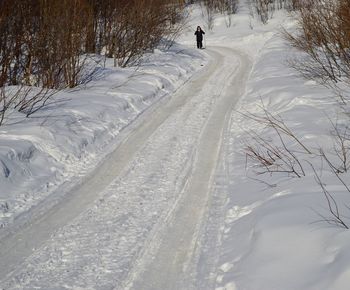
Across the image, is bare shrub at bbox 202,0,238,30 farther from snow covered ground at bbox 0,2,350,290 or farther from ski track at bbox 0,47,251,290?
ski track at bbox 0,47,251,290

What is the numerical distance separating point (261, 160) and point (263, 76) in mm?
7771

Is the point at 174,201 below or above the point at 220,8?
below

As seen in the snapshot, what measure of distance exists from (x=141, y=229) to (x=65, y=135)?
3.22m

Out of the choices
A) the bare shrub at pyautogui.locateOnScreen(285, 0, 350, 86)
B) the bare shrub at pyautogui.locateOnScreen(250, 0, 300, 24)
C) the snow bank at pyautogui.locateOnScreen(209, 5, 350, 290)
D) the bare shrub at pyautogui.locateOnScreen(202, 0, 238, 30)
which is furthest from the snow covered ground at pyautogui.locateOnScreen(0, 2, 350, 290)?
the bare shrub at pyautogui.locateOnScreen(202, 0, 238, 30)

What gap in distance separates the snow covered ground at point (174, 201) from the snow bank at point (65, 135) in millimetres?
24

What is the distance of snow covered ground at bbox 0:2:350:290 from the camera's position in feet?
11.6

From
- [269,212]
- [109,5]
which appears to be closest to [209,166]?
[269,212]

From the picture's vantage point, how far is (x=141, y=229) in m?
4.44

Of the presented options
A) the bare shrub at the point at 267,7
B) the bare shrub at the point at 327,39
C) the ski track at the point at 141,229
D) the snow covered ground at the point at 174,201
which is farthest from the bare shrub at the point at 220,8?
the ski track at the point at 141,229

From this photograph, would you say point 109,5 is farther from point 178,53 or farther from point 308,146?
point 308,146

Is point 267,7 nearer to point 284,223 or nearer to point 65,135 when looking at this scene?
point 65,135

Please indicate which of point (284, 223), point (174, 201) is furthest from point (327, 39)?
point (284, 223)

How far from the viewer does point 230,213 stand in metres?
4.86

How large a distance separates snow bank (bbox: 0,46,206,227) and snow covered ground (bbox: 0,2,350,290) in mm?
24
